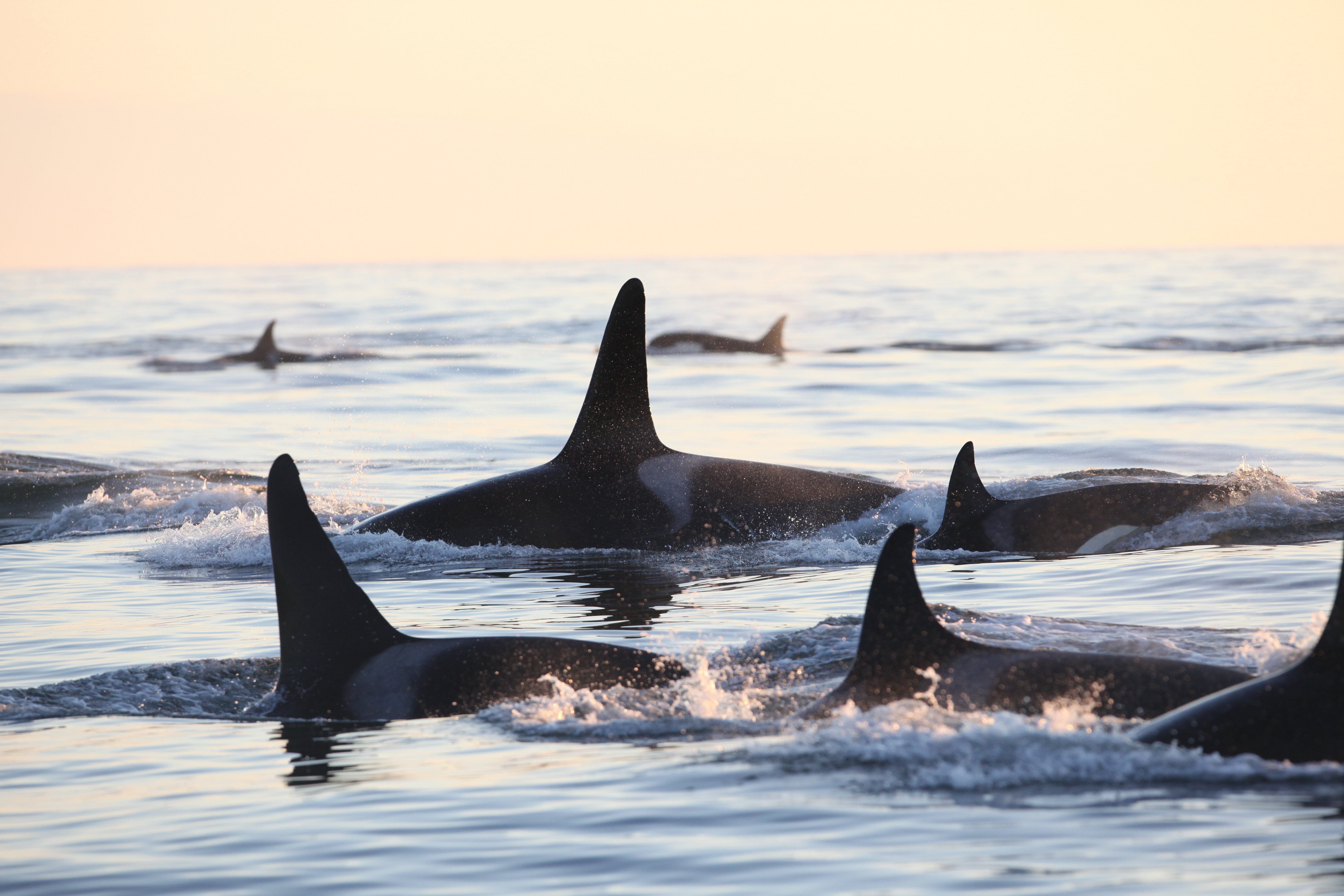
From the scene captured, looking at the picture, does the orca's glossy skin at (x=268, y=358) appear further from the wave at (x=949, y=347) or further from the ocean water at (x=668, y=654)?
the ocean water at (x=668, y=654)

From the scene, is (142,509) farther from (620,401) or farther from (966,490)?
(966,490)

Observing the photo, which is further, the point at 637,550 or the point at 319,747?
the point at 637,550

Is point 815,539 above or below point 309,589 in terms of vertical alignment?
below

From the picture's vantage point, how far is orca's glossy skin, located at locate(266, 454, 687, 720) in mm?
6441

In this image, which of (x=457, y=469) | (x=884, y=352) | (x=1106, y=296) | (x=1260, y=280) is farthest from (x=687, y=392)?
(x=1260, y=280)

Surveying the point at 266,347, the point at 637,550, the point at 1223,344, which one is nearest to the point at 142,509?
the point at 637,550

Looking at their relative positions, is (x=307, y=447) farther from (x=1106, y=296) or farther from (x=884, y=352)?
(x=1106, y=296)

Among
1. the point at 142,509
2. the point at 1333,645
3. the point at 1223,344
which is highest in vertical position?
the point at 1223,344

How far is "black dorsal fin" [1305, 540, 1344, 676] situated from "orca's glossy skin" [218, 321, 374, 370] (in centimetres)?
3559

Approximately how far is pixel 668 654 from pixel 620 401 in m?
3.39

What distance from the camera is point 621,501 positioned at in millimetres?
11305

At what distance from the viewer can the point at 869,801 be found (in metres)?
5.27

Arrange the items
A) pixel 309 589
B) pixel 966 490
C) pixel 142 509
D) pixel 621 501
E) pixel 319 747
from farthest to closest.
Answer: pixel 142 509
pixel 621 501
pixel 966 490
pixel 309 589
pixel 319 747

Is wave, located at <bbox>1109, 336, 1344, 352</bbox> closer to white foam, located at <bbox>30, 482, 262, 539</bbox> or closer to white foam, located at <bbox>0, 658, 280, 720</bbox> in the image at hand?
white foam, located at <bbox>30, 482, 262, 539</bbox>
